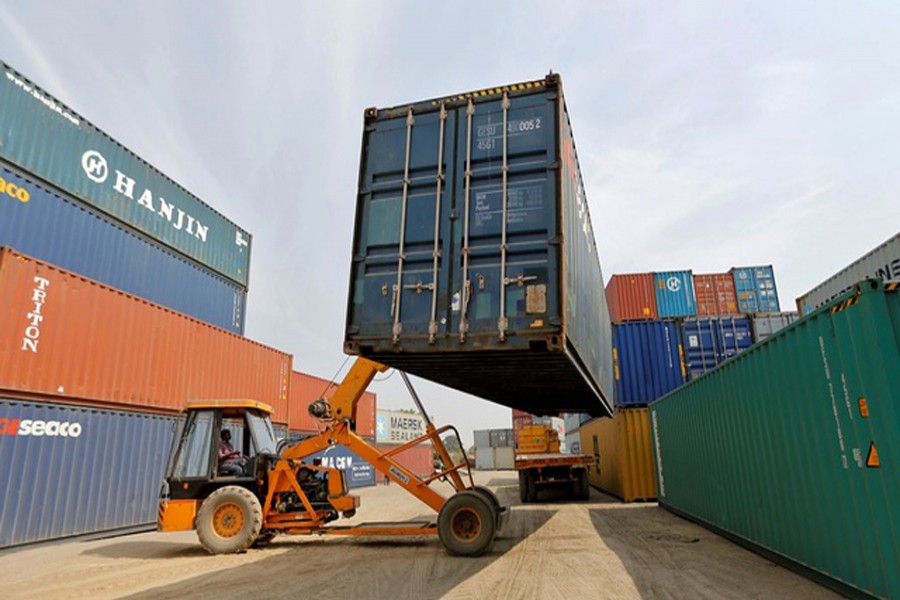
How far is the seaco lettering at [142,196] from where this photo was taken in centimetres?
1226

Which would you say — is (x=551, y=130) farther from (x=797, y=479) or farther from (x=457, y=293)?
(x=797, y=479)

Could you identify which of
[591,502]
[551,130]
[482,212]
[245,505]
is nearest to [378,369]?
[245,505]

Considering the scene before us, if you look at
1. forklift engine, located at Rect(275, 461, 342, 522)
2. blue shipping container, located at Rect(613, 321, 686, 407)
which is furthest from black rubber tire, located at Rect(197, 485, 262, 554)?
blue shipping container, located at Rect(613, 321, 686, 407)

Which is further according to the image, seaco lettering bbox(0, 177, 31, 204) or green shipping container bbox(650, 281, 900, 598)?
seaco lettering bbox(0, 177, 31, 204)

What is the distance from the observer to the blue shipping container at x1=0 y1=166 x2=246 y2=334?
1020cm

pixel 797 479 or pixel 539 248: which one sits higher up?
pixel 539 248

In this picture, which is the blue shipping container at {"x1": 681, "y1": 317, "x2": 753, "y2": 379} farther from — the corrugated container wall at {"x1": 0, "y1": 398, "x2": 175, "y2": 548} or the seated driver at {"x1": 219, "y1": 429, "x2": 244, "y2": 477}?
the corrugated container wall at {"x1": 0, "y1": 398, "x2": 175, "y2": 548}

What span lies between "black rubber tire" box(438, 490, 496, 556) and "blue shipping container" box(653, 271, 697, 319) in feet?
55.3

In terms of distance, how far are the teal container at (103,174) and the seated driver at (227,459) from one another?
6809mm

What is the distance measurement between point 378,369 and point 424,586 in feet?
12.9

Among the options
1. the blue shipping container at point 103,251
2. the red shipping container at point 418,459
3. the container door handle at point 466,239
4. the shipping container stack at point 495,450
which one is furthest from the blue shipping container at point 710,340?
the shipping container stack at point 495,450

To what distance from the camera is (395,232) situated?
20.9ft

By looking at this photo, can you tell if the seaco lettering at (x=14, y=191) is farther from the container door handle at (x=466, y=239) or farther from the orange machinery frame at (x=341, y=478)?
the container door handle at (x=466, y=239)

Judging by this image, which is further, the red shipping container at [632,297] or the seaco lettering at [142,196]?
the red shipping container at [632,297]
